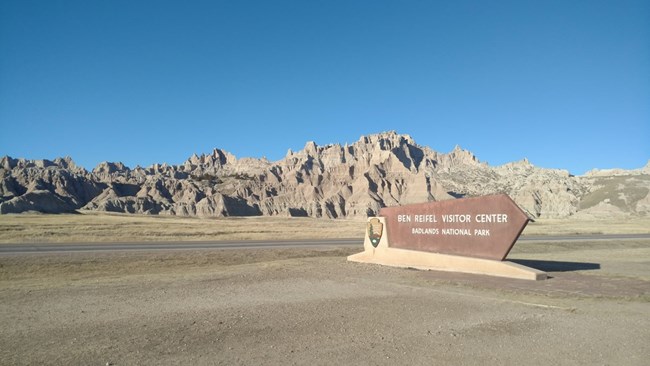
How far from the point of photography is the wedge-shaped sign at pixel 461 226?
15438 millimetres

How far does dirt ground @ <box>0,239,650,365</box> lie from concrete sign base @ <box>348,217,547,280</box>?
0.73 m

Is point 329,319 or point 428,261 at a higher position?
point 428,261

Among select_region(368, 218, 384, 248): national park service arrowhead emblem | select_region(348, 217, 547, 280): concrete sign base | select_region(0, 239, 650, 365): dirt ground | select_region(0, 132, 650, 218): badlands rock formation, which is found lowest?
select_region(0, 239, 650, 365): dirt ground

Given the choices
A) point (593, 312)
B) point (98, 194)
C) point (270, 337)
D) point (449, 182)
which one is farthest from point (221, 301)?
point (449, 182)

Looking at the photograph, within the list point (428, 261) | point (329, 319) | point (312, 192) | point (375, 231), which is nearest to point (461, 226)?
point (428, 261)

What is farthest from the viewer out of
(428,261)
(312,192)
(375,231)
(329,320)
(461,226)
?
(312,192)

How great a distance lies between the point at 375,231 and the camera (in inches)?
830

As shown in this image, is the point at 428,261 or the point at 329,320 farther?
the point at 428,261

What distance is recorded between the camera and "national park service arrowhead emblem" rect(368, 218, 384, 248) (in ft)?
68.6

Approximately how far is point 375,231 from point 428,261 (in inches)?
139

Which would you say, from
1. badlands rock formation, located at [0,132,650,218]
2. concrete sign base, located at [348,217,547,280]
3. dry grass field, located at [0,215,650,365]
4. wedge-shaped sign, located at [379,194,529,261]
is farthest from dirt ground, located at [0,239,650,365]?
badlands rock formation, located at [0,132,650,218]

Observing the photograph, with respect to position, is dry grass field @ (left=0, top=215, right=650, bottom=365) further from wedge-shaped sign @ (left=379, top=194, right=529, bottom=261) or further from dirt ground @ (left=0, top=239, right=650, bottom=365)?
wedge-shaped sign @ (left=379, top=194, right=529, bottom=261)

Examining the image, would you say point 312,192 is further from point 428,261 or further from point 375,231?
point 428,261

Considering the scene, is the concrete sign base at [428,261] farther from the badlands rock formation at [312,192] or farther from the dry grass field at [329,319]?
the badlands rock formation at [312,192]
